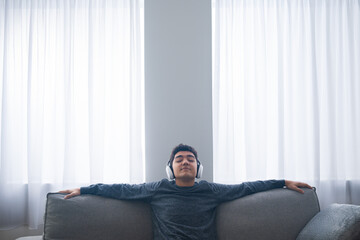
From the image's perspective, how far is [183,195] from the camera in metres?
2.00

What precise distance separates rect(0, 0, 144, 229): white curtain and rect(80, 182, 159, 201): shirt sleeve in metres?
0.44

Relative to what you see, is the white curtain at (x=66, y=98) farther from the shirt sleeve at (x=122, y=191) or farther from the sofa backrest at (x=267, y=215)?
the sofa backrest at (x=267, y=215)

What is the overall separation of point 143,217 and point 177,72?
4.03 ft

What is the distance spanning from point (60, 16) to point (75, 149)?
116cm

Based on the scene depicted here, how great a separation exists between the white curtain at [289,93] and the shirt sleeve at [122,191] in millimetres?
750

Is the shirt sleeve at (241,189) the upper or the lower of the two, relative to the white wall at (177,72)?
lower

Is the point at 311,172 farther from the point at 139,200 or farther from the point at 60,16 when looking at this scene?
the point at 60,16

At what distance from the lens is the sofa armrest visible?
5.10 feet

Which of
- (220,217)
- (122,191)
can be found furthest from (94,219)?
(220,217)

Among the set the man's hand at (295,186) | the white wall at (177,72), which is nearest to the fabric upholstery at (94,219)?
the white wall at (177,72)

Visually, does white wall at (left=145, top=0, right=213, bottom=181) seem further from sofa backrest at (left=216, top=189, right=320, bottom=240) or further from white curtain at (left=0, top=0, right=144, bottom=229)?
sofa backrest at (left=216, top=189, right=320, bottom=240)

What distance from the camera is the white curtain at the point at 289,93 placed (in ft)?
8.31

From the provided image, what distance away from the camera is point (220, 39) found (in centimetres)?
256

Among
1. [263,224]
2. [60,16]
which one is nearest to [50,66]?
[60,16]
